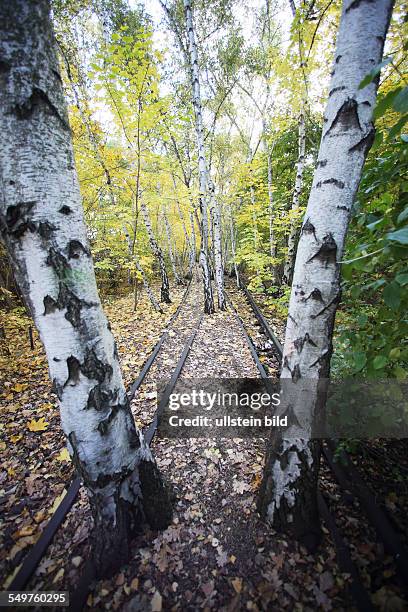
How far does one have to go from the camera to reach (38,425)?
3.33 metres

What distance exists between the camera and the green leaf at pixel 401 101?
78 centimetres

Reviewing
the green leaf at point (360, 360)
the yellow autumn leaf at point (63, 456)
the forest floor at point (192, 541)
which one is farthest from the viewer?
the yellow autumn leaf at point (63, 456)

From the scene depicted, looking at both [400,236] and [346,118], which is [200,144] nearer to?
[346,118]

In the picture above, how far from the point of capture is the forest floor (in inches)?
64.5

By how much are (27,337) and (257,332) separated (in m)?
6.32

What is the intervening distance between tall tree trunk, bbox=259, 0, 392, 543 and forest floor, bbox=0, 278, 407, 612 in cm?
28

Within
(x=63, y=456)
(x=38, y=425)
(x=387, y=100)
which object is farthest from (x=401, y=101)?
(x=38, y=425)

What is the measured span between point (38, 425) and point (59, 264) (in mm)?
3248

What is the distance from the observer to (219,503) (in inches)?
88.2

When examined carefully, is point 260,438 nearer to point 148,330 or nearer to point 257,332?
point 257,332

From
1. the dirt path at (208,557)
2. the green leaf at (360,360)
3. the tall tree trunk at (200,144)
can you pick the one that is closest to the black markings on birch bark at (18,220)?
the green leaf at (360,360)

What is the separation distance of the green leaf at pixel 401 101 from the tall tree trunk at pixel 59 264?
139 cm

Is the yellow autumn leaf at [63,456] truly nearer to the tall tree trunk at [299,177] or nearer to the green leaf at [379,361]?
the green leaf at [379,361]

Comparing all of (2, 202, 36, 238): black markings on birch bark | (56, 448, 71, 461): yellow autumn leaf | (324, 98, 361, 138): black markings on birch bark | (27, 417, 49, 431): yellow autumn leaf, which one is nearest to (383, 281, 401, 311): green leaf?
(324, 98, 361, 138): black markings on birch bark
